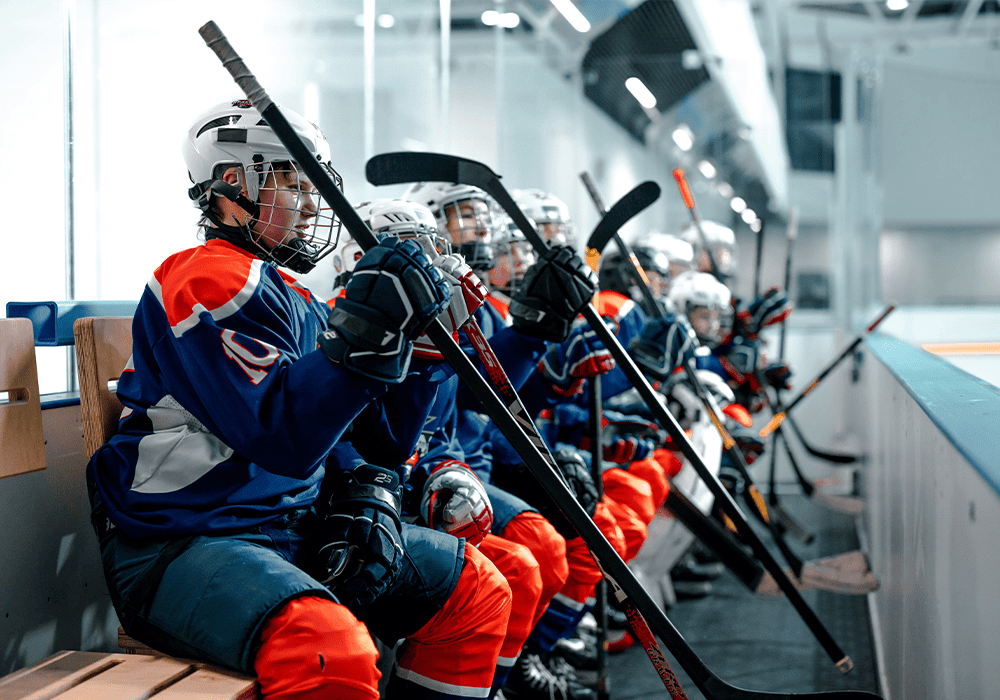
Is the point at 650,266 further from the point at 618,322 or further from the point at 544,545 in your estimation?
the point at 544,545

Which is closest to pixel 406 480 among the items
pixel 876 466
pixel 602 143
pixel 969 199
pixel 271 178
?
pixel 271 178

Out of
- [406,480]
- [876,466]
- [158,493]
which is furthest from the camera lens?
[876,466]

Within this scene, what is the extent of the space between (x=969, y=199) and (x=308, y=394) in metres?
6.72

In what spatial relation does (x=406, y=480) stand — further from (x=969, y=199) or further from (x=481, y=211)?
(x=969, y=199)

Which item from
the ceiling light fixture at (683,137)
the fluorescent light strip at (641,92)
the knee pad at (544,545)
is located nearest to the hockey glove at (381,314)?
the knee pad at (544,545)

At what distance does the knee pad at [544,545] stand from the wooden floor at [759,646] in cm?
74

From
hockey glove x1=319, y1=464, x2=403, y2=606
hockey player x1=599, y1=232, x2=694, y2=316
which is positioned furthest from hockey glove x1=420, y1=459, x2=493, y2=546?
hockey player x1=599, y1=232, x2=694, y2=316

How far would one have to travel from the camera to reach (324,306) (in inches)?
65.9

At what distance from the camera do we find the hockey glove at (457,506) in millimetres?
1723

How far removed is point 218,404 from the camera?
123 centimetres

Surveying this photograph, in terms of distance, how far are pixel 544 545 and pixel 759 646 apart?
1399 mm

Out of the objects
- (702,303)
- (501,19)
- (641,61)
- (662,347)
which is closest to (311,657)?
Answer: (662,347)

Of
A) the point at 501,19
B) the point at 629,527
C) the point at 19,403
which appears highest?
the point at 501,19

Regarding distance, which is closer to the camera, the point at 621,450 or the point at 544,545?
the point at 544,545
